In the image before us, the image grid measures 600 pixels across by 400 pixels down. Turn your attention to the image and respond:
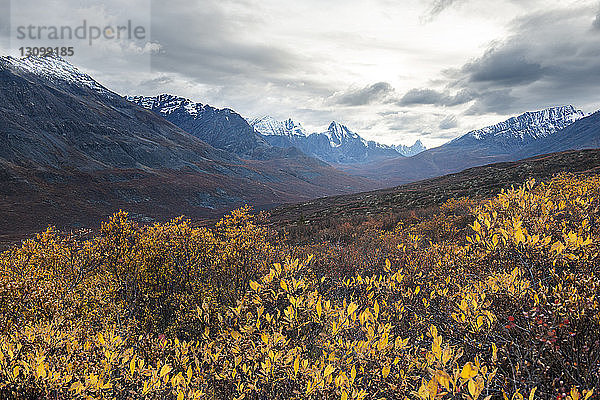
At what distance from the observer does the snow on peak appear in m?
105

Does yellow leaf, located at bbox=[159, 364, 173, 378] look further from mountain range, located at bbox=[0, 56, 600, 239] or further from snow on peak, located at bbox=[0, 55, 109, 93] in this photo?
snow on peak, located at bbox=[0, 55, 109, 93]

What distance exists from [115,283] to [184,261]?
151 centimetres

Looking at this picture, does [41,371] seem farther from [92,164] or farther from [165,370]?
[92,164]

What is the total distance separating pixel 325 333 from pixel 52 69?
17023 cm

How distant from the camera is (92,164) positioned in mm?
74250

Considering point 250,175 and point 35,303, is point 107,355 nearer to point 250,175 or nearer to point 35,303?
point 35,303

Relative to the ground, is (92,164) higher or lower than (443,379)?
higher

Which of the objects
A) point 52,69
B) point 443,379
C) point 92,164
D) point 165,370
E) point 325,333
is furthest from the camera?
point 52,69

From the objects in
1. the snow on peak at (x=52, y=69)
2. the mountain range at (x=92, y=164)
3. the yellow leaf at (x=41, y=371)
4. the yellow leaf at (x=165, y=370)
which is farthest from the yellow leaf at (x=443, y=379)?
the snow on peak at (x=52, y=69)

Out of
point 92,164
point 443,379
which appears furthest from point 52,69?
point 443,379

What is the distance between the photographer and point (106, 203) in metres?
57.7

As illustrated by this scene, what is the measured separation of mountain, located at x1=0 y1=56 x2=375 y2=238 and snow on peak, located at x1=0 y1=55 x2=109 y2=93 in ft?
2.04

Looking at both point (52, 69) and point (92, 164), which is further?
point (52, 69)

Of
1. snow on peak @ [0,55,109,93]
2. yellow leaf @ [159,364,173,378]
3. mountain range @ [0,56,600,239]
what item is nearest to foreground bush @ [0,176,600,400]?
yellow leaf @ [159,364,173,378]
